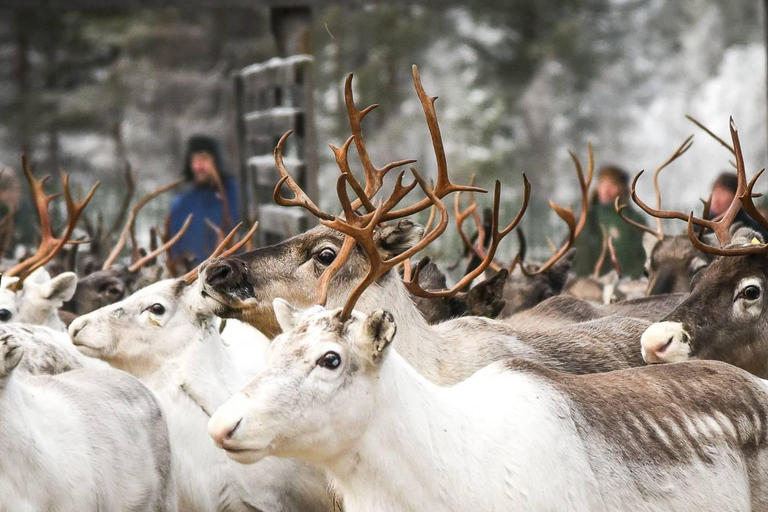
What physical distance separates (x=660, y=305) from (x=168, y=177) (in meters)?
23.4

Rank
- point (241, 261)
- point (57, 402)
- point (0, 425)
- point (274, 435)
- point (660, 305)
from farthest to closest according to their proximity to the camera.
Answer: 1. point (660, 305)
2. point (241, 261)
3. point (57, 402)
4. point (0, 425)
5. point (274, 435)

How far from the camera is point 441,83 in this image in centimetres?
2917

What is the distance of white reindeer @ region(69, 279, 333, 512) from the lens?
5.16m

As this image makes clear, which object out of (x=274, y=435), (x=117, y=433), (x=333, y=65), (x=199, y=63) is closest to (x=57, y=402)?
(x=117, y=433)

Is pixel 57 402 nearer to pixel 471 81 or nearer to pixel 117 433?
pixel 117 433

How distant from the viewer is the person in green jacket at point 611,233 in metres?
11.0

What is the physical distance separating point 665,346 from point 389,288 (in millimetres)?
1110

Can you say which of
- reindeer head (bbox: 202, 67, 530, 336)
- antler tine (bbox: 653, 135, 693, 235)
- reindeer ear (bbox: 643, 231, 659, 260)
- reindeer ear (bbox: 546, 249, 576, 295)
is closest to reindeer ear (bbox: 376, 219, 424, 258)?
reindeer head (bbox: 202, 67, 530, 336)

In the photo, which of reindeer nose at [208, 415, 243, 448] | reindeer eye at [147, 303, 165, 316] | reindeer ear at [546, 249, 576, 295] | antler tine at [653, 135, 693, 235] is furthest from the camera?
reindeer ear at [546, 249, 576, 295]

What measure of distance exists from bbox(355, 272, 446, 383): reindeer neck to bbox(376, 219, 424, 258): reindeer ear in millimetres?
111

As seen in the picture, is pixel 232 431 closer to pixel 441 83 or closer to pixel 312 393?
pixel 312 393

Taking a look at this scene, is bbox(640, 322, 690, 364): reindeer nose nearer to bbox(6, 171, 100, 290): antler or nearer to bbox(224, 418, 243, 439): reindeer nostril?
bbox(224, 418, 243, 439): reindeer nostril

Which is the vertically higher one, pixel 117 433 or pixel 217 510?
pixel 117 433

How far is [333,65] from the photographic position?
28.7 metres
